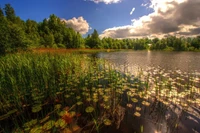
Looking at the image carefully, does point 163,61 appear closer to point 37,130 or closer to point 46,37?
point 37,130

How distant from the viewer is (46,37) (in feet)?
140

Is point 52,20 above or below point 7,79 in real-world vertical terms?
above

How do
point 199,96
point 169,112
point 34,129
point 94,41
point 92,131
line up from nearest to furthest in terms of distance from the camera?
point 34,129 → point 92,131 → point 169,112 → point 199,96 → point 94,41

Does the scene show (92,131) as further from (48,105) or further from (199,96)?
(199,96)

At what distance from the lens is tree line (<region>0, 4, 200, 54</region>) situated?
1446 cm

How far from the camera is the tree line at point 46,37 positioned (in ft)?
47.4

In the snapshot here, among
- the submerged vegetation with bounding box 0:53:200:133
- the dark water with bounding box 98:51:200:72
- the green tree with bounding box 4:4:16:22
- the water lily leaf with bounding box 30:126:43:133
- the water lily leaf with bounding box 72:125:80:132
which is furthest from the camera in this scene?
the green tree with bounding box 4:4:16:22

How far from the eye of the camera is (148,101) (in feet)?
14.5

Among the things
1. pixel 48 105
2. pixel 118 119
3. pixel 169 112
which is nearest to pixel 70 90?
pixel 48 105

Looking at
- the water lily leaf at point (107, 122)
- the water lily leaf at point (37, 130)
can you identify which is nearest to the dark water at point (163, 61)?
the water lily leaf at point (107, 122)

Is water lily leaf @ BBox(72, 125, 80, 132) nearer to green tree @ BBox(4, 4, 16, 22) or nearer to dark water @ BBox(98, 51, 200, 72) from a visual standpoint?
dark water @ BBox(98, 51, 200, 72)

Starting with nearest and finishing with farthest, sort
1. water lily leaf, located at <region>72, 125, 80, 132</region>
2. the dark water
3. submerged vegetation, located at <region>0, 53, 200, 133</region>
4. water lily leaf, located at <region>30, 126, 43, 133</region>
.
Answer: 1. water lily leaf, located at <region>30, 126, 43, 133</region>
2. water lily leaf, located at <region>72, 125, 80, 132</region>
3. submerged vegetation, located at <region>0, 53, 200, 133</region>
4. the dark water

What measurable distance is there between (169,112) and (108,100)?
87.3 inches

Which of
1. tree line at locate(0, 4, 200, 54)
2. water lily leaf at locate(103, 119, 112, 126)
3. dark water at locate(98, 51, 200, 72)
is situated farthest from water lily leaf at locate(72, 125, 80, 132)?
tree line at locate(0, 4, 200, 54)
